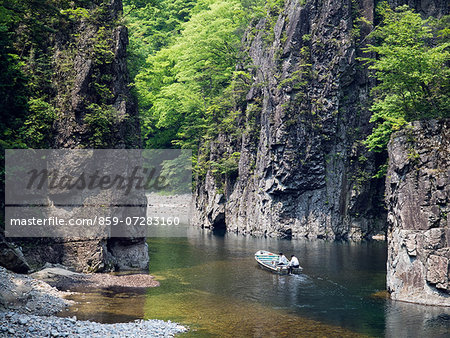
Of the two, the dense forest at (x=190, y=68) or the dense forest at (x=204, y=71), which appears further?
the dense forest at (x=204, y=71)

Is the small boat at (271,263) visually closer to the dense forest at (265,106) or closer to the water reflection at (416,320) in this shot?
the dense forest at (265,106)

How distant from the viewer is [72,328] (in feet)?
53.2

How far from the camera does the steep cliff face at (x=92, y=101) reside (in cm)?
2858

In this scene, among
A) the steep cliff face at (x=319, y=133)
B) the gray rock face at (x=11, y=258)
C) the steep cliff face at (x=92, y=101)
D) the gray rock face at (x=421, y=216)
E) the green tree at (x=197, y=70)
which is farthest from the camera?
the green tree at (x=197, y=70)

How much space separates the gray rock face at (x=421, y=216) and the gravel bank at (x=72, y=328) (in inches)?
493

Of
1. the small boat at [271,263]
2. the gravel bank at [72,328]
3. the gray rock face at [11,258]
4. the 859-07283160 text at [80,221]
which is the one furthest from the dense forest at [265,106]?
the small boat at [271,263]

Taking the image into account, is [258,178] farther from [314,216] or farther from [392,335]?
[392,335]

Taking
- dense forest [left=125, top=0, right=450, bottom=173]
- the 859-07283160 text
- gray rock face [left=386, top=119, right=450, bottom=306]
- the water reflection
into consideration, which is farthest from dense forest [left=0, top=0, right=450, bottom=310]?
the 859-07283160 text

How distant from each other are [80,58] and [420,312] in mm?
25745

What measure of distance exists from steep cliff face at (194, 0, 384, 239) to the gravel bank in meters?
33.0

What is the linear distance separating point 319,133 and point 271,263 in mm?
21680

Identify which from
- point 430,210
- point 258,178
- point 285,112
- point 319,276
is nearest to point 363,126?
point 285,112

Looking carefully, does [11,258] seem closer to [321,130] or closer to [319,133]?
[319,133]

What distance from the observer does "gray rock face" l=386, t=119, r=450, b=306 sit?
22.7 metres
